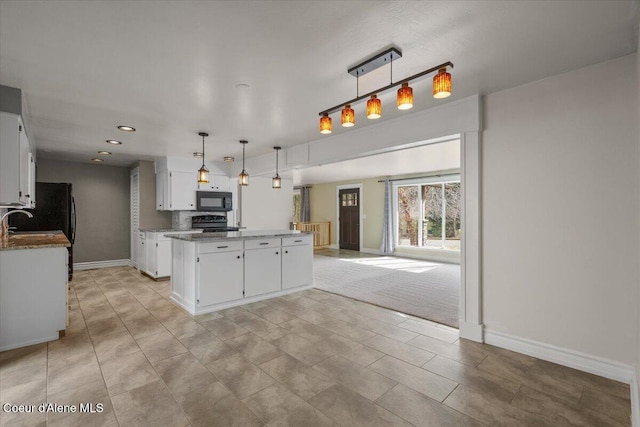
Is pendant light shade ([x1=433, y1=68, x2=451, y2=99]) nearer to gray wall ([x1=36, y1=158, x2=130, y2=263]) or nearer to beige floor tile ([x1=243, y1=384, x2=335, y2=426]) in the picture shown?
beige floor tile ([x1=243, y1=384, x2=335, y2=426])

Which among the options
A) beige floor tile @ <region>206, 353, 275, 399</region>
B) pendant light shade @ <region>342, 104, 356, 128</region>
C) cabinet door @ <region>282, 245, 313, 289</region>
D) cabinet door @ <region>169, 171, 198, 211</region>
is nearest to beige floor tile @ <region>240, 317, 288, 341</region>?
beige floor tile @ <region>206, 353, 275, 399</region>

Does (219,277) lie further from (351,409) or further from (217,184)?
(217,184)

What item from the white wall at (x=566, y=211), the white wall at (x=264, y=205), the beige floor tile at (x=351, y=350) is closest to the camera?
the white wall at (x=566, y=211)

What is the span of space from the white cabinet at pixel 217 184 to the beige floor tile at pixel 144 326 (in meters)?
3.30

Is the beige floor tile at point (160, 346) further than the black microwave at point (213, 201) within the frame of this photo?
No

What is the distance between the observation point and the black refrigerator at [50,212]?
187 inches

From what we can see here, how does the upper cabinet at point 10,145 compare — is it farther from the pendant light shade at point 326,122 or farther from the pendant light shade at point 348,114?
the pendant light shade at point 348,114

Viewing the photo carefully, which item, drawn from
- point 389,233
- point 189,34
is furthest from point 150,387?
point 389,233

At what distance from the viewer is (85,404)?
1.91m

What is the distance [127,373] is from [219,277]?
1517mm

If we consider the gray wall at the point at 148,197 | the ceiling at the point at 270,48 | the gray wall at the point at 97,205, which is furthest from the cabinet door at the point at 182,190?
the ceiling at the point at 270,48

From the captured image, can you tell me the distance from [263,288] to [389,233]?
529 cm

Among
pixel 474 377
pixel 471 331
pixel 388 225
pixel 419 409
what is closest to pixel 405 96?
pixel 419 409

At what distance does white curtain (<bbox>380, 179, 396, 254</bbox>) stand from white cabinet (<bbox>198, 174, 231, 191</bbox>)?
4.44 meters
